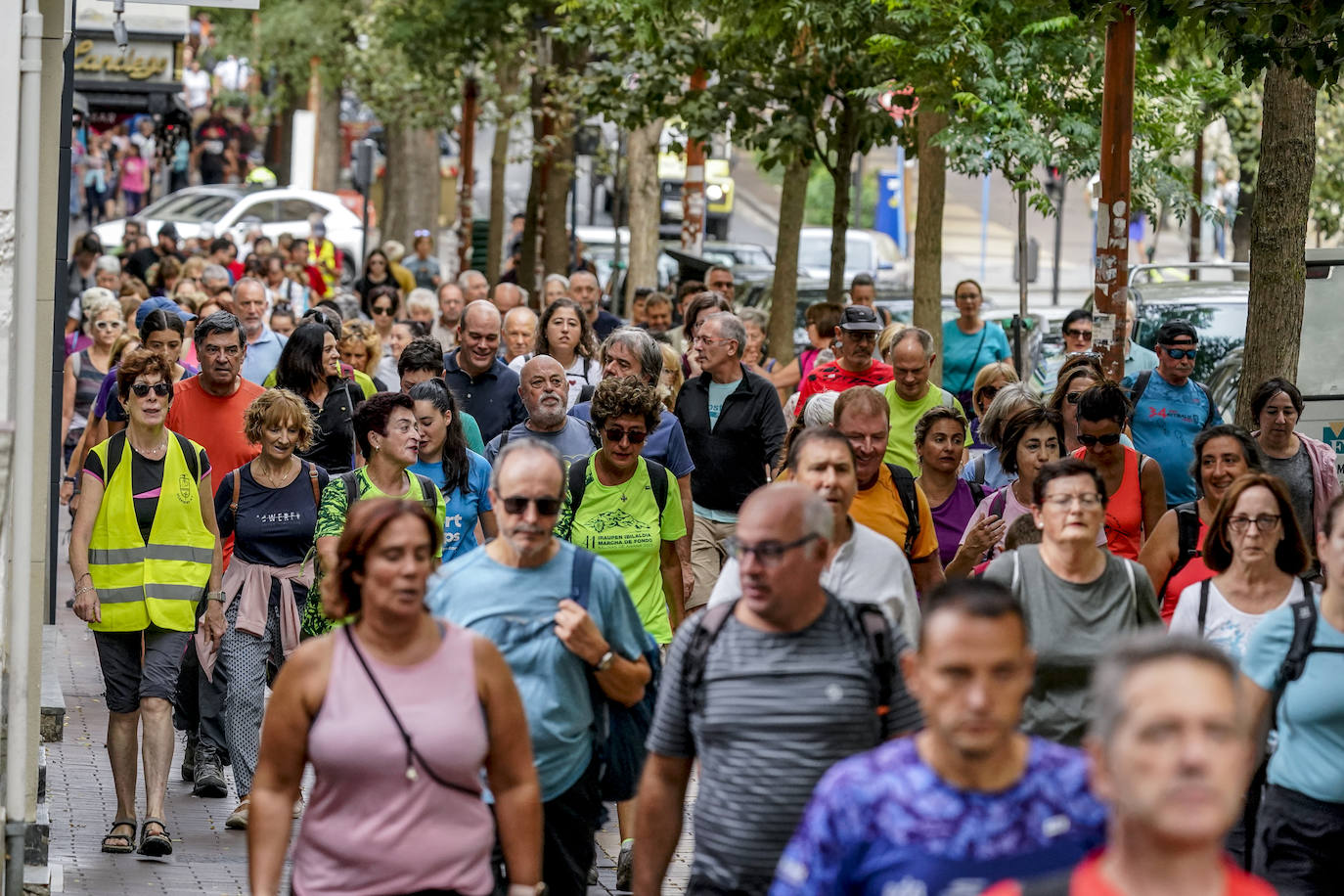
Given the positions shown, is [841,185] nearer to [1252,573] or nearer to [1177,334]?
[1177,334]

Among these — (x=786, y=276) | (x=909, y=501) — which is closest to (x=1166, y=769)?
(x=909, y=501)

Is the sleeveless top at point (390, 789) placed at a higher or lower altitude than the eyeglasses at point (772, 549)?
lower

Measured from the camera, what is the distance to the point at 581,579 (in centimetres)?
573

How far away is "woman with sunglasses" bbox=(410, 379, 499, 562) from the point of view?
8.52 metres

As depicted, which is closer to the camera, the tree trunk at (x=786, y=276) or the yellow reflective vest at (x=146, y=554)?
the yellow reflective vest at (x=146, y=554)

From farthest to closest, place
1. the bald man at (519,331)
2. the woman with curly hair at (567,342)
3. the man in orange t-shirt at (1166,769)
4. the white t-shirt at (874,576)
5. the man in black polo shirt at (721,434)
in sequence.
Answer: the bald man at (519,331)
the woman with curly hair at (567,342)
the man in black polo shirt at (721,434)
the white t-shirt at (874,576)
the man in orange t-shirt at (1166,769)

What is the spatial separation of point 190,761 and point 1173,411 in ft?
15.8

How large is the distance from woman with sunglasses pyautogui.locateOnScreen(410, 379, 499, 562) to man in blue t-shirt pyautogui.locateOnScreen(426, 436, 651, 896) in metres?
2.62

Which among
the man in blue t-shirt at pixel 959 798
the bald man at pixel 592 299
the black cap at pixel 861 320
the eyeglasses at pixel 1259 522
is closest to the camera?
the man in blue t-shirt at pixel 959 798

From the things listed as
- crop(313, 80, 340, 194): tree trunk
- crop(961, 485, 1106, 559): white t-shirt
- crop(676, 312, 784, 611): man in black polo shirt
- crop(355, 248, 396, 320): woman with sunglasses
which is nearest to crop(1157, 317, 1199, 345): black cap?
crop(676, 312, 784, 611): man in black polo shirt

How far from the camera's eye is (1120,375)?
39.8 ft

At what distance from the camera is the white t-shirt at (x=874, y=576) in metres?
6.04

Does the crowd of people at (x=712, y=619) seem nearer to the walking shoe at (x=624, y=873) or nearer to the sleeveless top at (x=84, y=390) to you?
the walking shoe at (x=624, y=873)

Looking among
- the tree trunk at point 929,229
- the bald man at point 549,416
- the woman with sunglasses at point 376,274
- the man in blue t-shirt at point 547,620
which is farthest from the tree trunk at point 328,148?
the man in blue t-shirt at point 547,620
